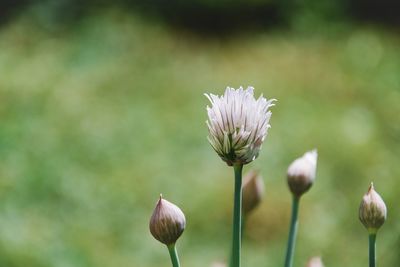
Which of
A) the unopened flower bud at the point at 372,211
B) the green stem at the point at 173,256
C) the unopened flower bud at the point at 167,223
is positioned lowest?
the green stem at the point at 173,256

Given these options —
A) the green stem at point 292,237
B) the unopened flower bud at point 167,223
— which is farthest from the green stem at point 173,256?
the green stem at point 292,237

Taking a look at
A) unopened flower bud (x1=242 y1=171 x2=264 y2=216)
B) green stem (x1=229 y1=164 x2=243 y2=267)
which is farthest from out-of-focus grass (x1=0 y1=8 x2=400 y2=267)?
green stem (x1=229 y1=164 x2=243 y2=267)

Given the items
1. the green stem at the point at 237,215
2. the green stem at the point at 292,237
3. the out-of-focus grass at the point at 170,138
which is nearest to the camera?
the green stem at the point at 237,215

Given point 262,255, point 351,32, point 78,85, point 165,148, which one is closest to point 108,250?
point 262,255

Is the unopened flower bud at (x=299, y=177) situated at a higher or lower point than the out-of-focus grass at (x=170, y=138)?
lower

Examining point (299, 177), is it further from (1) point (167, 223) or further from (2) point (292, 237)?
(1) point (167, 223)

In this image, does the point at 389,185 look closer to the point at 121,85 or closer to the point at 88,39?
the point at 121,85

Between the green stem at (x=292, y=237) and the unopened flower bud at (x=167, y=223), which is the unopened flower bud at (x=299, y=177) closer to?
the green stem at (x=292, y=237)
